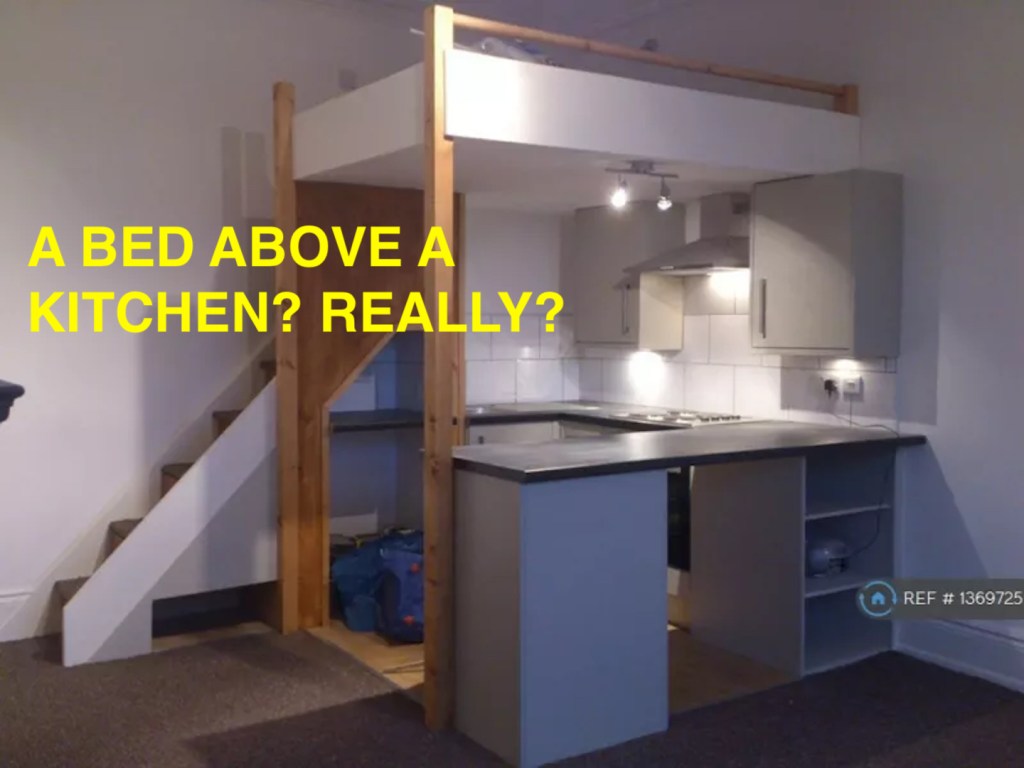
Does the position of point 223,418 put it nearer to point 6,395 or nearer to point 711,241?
point 711,241

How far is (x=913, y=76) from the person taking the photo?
393cm

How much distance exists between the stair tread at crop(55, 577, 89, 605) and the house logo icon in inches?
121

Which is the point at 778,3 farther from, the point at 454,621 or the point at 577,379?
the point at 454,621

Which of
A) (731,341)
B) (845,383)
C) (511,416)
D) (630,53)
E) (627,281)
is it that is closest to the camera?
(630,53)

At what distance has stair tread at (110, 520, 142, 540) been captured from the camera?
13.9ft

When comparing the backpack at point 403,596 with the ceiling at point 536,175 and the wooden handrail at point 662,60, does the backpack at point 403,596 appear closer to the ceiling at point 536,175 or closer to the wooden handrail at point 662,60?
the ceiling at point 536,175

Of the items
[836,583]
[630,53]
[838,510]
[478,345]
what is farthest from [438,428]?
[478,345]

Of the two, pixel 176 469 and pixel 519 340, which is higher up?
pixel 519 340

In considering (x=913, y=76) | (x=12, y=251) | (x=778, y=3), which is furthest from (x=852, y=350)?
(x=12, y=251)

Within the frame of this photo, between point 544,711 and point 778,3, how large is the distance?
125 inches

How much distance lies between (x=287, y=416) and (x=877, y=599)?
2502 mm

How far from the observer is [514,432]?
4938 mm

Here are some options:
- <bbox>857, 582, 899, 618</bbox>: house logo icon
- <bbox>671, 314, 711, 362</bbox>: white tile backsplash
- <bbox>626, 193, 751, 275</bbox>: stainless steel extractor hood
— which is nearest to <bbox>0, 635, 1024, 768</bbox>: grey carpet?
<bbox>857, 582, 899, 618</bbox>: house logo icon

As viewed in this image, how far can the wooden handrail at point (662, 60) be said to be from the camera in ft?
10.9
